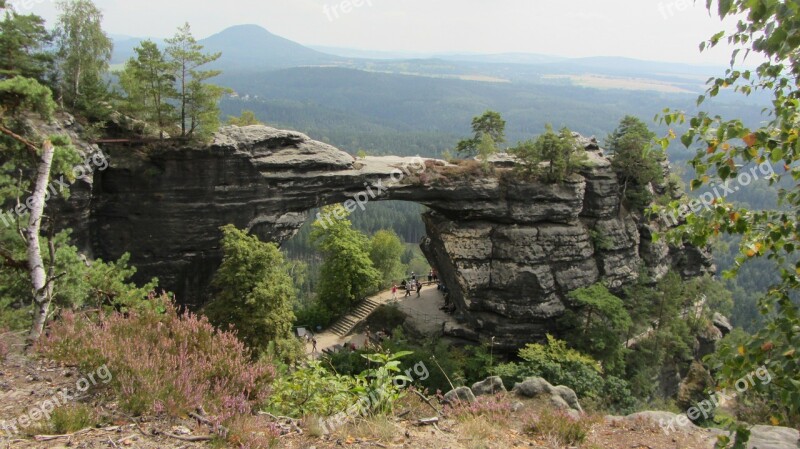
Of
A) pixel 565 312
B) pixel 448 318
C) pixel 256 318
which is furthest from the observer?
pixel 448 318

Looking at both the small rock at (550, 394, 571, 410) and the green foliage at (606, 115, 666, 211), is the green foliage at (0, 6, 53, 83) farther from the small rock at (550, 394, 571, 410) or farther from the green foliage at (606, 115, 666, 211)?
the green foliage at (606, 115, 666, 211)

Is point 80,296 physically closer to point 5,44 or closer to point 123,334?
point 123,334

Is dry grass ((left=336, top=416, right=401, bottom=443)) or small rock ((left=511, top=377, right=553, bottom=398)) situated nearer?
dry grass ((left=336, top=416, right=401, bottom=443))

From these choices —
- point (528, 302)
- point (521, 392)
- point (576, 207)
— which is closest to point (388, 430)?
point (521, 392)

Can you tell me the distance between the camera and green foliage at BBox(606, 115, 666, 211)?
27641 millimetres

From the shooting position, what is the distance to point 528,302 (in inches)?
1027

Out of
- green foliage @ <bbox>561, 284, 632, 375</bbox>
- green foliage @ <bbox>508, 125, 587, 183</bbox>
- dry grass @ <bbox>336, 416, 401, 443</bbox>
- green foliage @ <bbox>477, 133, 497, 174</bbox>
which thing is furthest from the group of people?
dry grass @ <bbox>336, 416, 401, 443</bbox>

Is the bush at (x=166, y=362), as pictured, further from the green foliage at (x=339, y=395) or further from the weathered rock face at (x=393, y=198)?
the weathered rock face at (x=393, y=198)

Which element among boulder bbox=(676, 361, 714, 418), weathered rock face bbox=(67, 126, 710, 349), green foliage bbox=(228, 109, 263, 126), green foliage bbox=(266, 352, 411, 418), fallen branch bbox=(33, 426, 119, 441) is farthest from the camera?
green foliage bbox=(228, 109, 263, 126)

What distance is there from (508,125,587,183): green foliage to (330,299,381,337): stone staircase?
41.3 feet

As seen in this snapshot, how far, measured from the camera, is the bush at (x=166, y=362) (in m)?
5.51

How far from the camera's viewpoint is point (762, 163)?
11.6 feet

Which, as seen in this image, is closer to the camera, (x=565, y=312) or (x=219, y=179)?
(x=219, y=179)

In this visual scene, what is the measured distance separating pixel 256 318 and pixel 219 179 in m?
8.56
